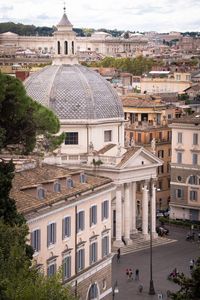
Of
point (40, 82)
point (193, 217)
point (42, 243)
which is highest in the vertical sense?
point (40, 82)

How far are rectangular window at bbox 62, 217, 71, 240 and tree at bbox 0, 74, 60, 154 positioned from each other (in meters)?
3.79

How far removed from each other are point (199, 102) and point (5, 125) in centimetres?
5980

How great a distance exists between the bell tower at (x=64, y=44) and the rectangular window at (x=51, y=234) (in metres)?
29.4

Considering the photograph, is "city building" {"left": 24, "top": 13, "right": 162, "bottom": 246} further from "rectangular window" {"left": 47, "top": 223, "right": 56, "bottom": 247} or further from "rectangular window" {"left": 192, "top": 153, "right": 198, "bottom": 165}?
"rectangular window" {"left": 47, "top": 223, "right": 56, "bottom": 247}

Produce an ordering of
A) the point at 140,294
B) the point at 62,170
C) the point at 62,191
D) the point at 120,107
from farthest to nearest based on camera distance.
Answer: the point at 120,107
the point at 140,294
the point at 62,170
the point at 62,191

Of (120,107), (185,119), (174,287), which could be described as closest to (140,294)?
(174,287)

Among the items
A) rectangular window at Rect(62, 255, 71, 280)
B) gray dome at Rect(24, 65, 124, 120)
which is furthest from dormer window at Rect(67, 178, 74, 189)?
gray dome at Rect(24, 65, 124, 120)

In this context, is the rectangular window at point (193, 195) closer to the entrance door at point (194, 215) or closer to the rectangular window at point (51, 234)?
the entrance door at point (194, 215)

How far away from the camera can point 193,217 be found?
6744 cm

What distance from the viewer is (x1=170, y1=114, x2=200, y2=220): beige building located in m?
66.5

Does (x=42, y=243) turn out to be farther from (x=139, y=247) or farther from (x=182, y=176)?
(x=182, y=176)

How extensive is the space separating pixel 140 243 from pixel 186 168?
33.2 feet

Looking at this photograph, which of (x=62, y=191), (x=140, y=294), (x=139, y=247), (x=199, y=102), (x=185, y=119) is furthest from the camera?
(x=199, y=102)

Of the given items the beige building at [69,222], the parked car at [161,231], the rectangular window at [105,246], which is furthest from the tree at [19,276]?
the parked car at [161,231]
